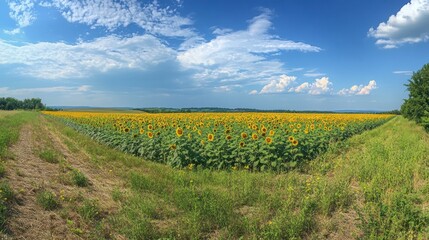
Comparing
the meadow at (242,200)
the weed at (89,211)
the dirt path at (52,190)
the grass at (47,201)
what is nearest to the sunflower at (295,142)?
the meadow at (242,200)

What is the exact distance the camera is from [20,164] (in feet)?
27.3

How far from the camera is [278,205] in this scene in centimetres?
607

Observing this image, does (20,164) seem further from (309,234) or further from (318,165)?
(318,165)

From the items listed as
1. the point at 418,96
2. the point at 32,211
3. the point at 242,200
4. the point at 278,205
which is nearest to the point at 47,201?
the point at 32,211

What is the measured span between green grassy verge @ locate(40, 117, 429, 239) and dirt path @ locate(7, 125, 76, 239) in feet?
3.09

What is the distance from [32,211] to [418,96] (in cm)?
2639

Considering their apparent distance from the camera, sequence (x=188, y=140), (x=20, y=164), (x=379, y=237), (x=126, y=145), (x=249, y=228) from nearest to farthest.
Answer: (x=379, y=237)
(x=249, y=228)
(x=20, y=164)
(x=188, y=140)
(x=126, y=145)

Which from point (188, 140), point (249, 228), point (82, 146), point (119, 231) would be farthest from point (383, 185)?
point (82, 146)

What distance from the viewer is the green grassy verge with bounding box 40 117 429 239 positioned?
200 inches

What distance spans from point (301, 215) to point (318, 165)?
446 cm

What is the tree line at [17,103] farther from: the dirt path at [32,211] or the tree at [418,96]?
the dirt path at [32,211]

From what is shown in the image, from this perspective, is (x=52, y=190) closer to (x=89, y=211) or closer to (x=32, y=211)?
(x=32, y=211)

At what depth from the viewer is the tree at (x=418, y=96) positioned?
23438 millimetres

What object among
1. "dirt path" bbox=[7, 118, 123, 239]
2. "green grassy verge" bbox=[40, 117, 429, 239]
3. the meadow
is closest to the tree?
the meadow
